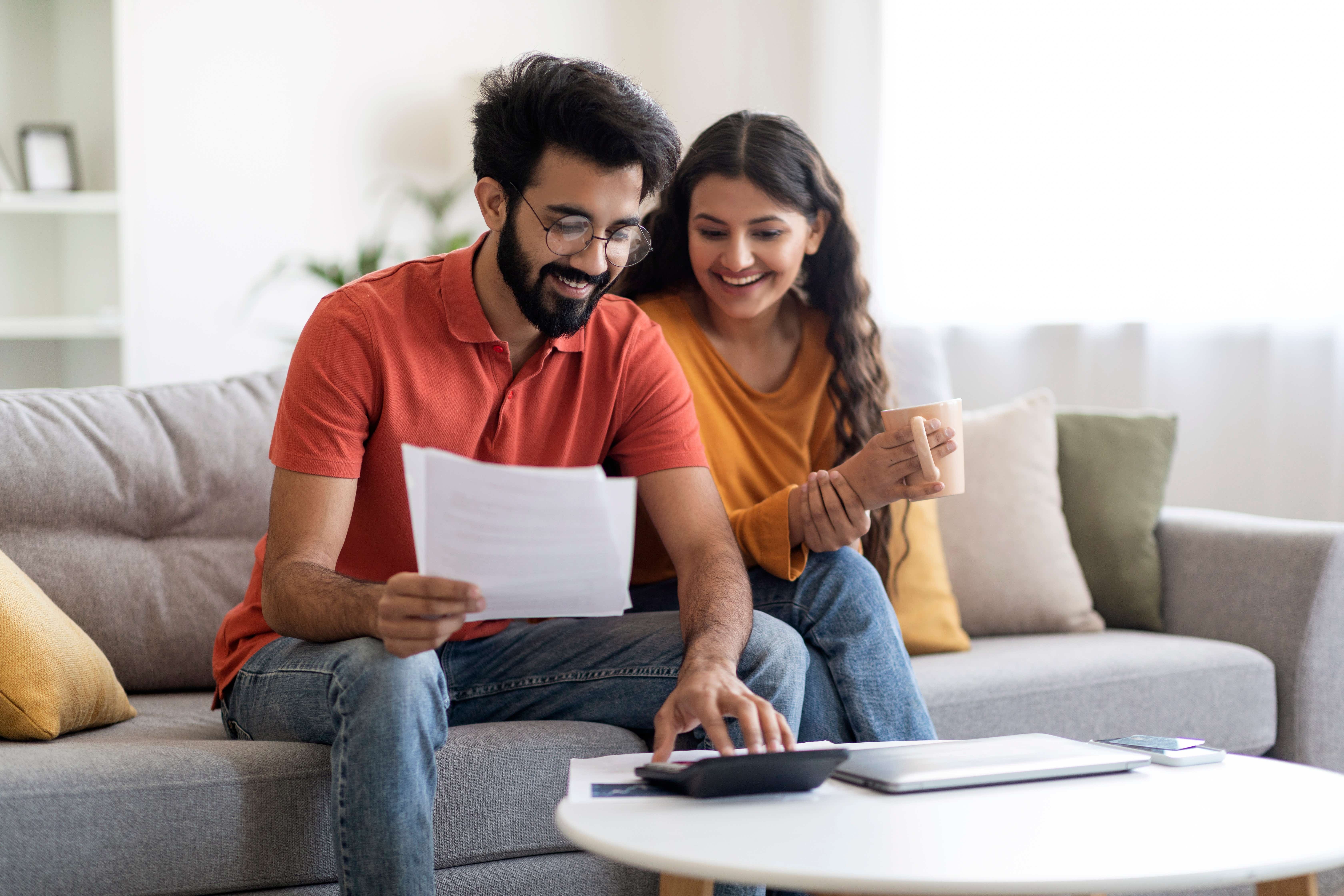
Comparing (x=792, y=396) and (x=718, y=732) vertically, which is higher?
(x=792, y=396)

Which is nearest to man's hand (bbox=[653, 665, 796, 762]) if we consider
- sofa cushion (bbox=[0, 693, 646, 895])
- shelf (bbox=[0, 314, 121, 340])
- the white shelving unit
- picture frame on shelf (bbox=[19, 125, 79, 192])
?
sofa cushion (bbox=[0, 693, 646, 895])

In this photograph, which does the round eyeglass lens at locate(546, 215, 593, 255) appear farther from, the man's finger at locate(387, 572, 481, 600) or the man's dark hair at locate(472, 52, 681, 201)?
the man's finger at locate(387, 572, 481, 600)

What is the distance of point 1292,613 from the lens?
1.94 metres

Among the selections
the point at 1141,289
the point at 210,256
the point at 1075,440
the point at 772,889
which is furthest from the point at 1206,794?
the point at 210,256

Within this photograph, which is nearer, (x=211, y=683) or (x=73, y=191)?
(x=211, y=683)

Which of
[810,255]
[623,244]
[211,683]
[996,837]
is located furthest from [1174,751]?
[211,683]

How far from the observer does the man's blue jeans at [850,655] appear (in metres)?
1.39

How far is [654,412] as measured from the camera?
4.94 ft

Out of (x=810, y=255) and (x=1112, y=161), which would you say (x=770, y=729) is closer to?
(x=810, y=255)

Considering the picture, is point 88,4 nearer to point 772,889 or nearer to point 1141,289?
point 1141,289

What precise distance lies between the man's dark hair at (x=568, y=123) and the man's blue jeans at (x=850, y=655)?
527 millimetres

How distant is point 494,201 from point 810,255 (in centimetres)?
65

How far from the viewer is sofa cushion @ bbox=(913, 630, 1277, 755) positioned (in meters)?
1.73

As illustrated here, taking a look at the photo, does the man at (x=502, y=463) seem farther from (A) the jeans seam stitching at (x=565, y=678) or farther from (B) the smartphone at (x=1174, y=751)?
(B) the smartphone at (x=1174, y=751)
